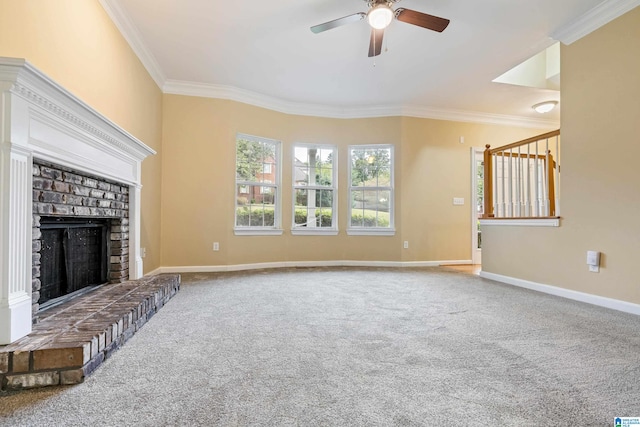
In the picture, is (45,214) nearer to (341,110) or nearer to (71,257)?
(71,257)

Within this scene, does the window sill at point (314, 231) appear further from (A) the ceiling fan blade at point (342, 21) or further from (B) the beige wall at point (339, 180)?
(A) the ceiling fan blade at point (342, 21)

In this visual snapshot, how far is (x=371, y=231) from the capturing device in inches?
207

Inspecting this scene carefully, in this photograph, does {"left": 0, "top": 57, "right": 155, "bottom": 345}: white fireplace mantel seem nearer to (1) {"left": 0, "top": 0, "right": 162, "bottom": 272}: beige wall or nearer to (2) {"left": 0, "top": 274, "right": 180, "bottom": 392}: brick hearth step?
(2) {"left": 0, "top": 274, "right": 180, "bottom": 392}: brick hearth step

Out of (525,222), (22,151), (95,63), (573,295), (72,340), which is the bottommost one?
(573,295)

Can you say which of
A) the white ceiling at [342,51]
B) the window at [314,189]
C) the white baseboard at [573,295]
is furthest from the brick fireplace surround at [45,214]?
the white baseboard at [573,295]

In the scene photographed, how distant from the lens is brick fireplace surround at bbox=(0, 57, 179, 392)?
141cm

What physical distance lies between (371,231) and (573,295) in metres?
2.74

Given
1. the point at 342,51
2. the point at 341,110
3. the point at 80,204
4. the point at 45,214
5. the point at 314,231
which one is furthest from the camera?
the point at 341,110

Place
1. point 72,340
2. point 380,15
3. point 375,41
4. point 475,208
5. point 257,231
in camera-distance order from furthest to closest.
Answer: point 475,208, point 257,231, point 375,41, point 380,15, point 72,340

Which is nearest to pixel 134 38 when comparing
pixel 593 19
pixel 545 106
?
pixel 593 19

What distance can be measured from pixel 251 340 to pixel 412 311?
4.37ft

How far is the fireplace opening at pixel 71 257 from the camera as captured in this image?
208 centimetres

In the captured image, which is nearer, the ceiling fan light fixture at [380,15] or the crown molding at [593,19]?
the ceiling fan light fixture at [380,15]

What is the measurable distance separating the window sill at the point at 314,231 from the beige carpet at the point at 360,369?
93.1 inches
